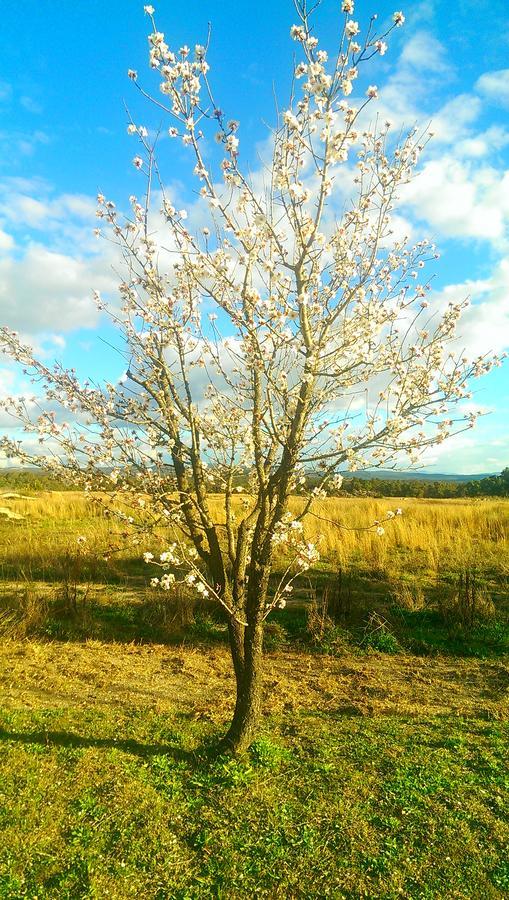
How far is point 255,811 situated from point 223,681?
271 cm

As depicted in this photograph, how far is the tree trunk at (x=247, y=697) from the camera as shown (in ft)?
15.0

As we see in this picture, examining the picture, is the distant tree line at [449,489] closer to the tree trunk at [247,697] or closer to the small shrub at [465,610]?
the small shrub at [465,610]

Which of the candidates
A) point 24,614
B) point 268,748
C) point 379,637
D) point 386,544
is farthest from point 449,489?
point 268,748

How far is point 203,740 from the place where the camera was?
5.04 metres

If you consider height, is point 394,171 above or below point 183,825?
above

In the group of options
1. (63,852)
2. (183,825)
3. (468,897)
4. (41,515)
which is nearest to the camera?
(468,897)

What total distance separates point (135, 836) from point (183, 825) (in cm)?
34

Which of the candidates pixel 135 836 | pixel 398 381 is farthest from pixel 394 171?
pixel 135 836

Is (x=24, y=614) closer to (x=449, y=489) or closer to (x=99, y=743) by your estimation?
(x=99, y=743)

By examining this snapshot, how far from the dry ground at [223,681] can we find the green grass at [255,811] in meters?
0.52

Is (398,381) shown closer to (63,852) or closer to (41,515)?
(63,852)

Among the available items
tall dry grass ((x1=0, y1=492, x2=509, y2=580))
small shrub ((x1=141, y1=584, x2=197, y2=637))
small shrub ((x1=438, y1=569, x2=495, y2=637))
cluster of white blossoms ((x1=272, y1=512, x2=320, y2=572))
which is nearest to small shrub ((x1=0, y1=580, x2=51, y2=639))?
tall dry grass ((x1=0, y1=492, x2=509, y2=580))

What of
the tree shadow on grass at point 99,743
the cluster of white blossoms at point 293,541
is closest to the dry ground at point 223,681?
the tree shadow on grass at point 99,743

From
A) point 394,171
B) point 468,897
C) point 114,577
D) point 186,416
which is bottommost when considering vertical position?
point 468,897
